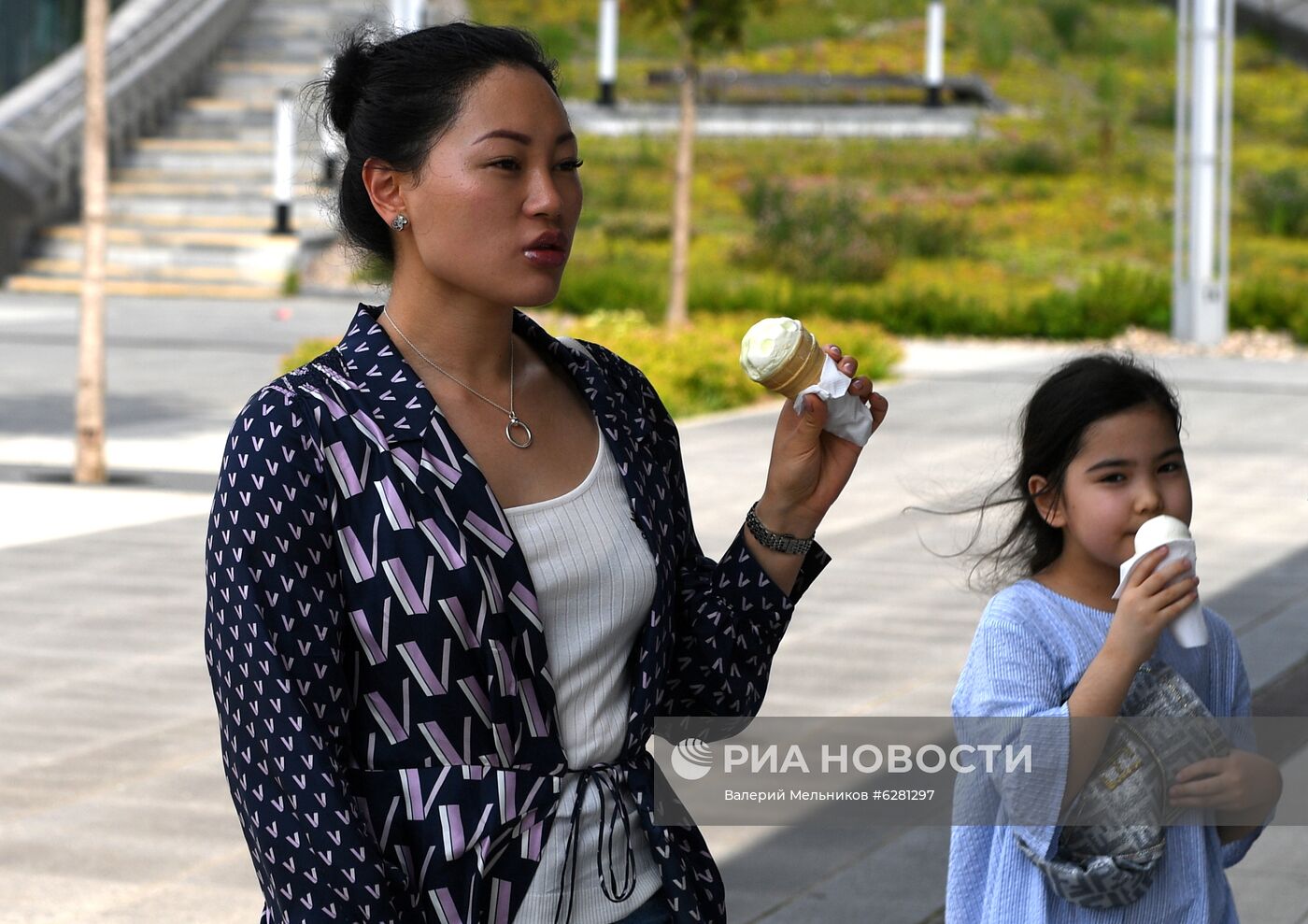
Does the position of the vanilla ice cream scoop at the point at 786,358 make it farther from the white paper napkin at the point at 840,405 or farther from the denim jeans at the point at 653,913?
the denim jeans at the point at 653,913

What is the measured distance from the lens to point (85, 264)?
10.9 meters

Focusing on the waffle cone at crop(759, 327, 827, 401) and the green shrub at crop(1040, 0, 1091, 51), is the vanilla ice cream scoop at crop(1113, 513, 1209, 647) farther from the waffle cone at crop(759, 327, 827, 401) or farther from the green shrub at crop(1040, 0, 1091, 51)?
the green shrub at crop(1040, 0, 1091, 51)

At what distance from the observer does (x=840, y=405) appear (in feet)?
7.60

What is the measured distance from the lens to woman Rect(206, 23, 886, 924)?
192cm

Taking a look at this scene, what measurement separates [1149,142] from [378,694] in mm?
34900

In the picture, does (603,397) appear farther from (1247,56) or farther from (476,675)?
(1247,56)

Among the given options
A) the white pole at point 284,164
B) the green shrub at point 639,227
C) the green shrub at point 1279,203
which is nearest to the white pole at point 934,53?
the green shrub at point 1279,203

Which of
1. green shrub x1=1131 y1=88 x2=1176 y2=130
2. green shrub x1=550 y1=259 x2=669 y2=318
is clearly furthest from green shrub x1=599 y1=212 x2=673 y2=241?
green shrub x1=1131 y1=88 x2=1176 y2=130

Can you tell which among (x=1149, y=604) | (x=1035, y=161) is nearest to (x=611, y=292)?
(x=1035, y=161)

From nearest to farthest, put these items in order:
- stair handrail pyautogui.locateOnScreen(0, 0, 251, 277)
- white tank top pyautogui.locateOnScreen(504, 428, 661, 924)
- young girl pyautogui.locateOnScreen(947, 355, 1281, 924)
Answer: white tank top pyautogui.locateOnScreen(504, 428, 661, 924) < young girl pyautogui.locateOnScreen(947, 355, 1281, 924) < stair handrail pyautogui.locateOnScreen(0, 0, 251, 277)

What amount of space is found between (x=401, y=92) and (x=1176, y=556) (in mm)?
1083

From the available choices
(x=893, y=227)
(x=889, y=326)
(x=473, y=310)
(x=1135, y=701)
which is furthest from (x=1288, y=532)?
(x=893, y=227)

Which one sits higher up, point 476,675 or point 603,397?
point 603,397

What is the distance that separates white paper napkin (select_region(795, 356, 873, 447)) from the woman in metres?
0.02
